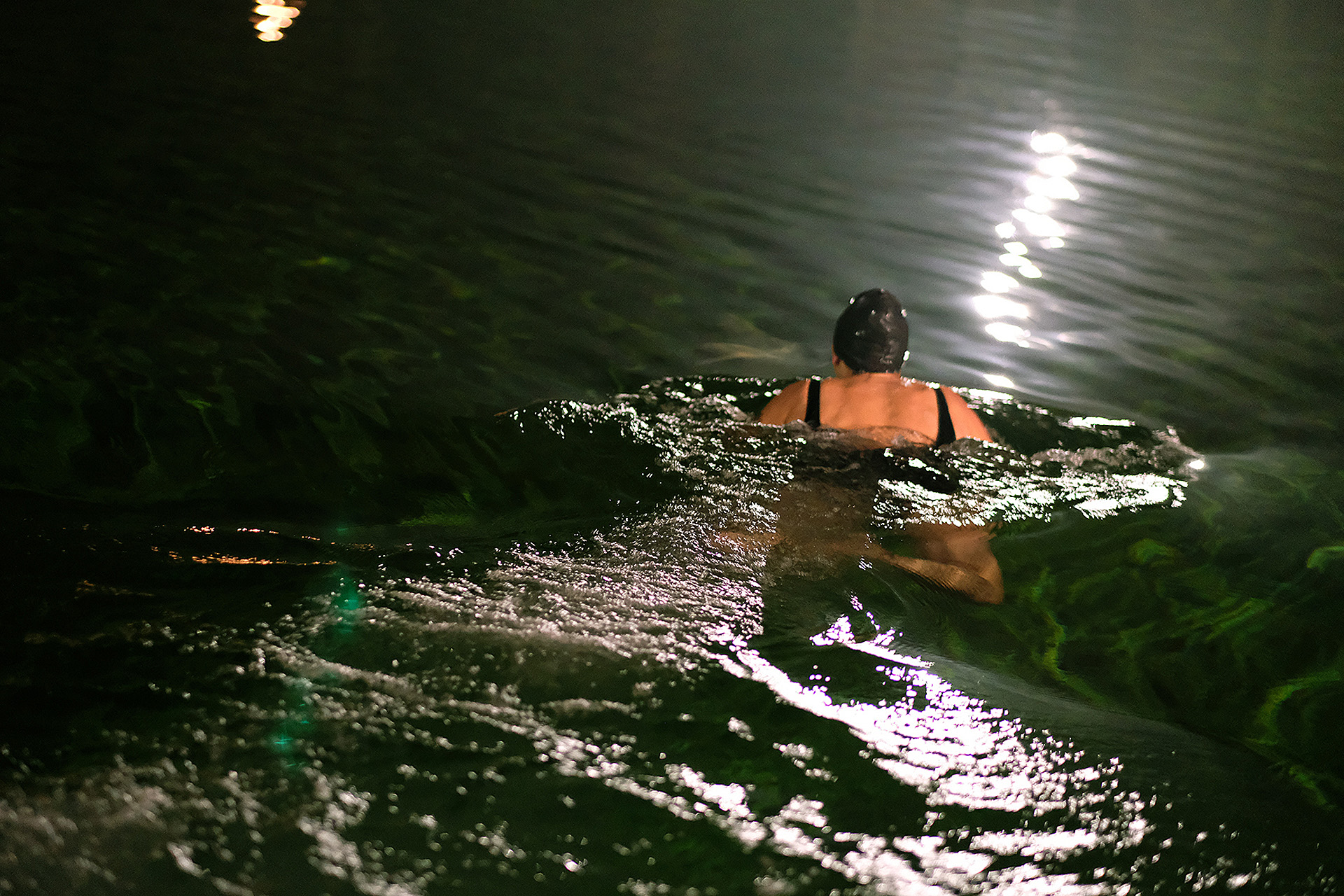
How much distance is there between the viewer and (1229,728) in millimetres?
3242

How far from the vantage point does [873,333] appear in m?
4.52

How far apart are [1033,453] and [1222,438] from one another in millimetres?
1251

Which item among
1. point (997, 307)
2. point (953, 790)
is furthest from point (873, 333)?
point (997, 307)

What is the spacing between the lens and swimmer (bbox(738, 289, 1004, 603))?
152 inches

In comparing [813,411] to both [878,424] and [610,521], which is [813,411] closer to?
[878,424]

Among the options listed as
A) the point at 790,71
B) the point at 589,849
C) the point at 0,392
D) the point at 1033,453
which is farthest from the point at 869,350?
the point at 790,71

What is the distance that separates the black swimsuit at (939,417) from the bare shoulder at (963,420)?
0.11 feet

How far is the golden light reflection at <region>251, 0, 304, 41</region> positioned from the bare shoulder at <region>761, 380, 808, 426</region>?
10.8 m

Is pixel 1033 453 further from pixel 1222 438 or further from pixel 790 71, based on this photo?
pixel 790 71

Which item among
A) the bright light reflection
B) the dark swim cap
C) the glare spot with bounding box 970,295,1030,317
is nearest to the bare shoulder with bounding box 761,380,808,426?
the dark swim cap

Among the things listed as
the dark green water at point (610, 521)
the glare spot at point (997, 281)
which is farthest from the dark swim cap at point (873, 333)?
Result: the glare spot at point (997, 281)

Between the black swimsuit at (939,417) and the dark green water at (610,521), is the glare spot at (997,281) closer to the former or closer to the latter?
the dark green water at (610,521)

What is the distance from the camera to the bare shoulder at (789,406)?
4.45m

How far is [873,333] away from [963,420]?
569 mm
